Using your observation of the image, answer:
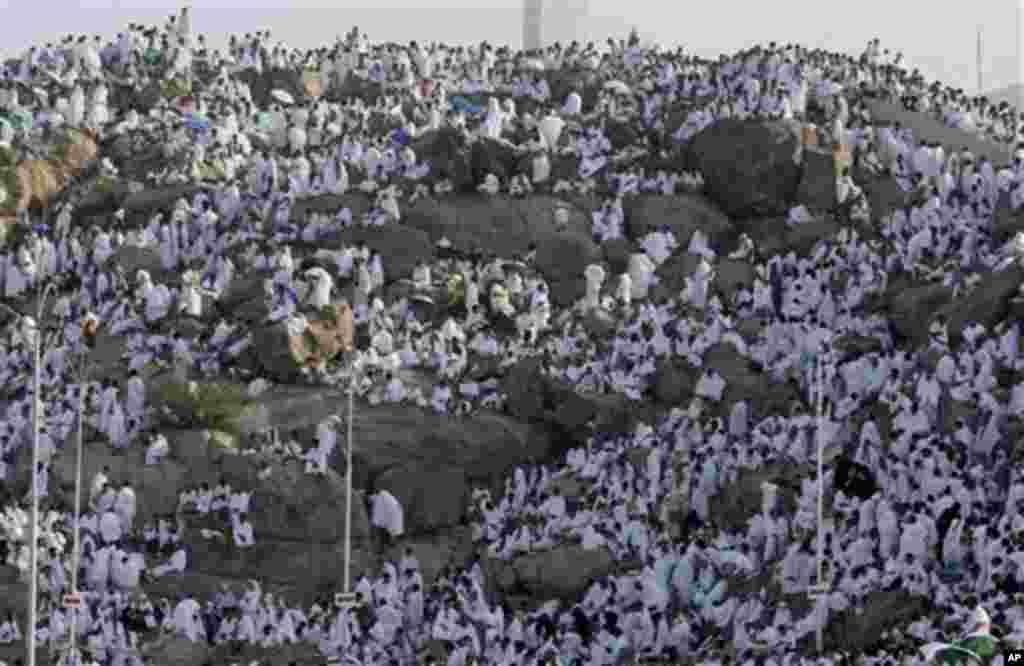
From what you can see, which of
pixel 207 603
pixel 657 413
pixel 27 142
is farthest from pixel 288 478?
pixel 27 142

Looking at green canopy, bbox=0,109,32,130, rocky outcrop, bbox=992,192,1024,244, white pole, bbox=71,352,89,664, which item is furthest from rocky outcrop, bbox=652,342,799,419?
green canopy, bbox=0,109,32,130

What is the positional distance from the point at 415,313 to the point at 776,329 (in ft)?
42.8

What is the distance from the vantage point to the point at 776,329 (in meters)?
83.7

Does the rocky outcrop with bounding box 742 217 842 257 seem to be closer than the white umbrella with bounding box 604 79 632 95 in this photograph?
Yes

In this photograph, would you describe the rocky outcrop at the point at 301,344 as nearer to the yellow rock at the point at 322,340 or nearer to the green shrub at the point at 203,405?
the yellow rock at the point at 322,340

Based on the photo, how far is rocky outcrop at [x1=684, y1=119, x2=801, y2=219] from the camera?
9681cm

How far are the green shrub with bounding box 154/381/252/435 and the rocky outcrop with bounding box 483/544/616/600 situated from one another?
39.2ft

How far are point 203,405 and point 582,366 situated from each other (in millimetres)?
12003

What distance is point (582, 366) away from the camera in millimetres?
84438

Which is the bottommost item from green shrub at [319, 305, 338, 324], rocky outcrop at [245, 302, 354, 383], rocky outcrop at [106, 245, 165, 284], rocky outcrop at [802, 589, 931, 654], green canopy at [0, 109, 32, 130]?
rocky outcrop at [802, 589, 931, 654]

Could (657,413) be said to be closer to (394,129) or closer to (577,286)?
(577,286)

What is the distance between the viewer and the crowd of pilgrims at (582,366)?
65.8 metres

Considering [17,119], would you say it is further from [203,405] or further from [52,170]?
[203,405]

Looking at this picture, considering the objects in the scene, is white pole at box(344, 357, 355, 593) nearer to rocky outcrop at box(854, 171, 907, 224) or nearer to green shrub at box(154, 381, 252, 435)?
green shrub at box(154, 381, 252, 435)
